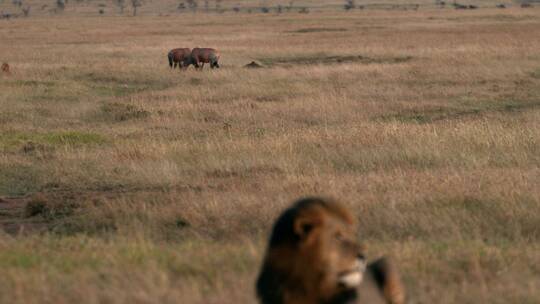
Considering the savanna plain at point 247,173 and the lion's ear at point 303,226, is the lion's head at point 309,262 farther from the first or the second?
the savanna plain at point 247,173

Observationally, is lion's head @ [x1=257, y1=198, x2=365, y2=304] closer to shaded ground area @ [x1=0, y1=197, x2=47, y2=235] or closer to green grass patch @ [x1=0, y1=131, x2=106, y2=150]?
shaded ground area @ [x1=0, y1=197, x2=47, y2=235]

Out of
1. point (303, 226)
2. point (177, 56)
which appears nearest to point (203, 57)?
point (177, 56)

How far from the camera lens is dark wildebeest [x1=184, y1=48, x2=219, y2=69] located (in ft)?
97.1

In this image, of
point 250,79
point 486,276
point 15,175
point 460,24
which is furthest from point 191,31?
point 486,276

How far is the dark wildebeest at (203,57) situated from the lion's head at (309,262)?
25728 mm

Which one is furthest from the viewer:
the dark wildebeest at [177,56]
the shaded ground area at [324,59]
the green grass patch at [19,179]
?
the dark wildebeest at [177,56]

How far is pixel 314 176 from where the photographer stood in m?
9.77

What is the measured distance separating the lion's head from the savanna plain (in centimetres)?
132

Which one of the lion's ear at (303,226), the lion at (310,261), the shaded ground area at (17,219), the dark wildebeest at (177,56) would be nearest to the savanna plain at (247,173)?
the shaded ground area at (17,219)

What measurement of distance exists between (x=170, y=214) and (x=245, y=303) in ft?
10.8

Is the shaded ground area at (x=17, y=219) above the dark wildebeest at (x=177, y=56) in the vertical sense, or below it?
above

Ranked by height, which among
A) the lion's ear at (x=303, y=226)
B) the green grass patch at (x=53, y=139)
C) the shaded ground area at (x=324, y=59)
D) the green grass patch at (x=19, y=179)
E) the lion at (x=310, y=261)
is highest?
the lion's ear at (x=303, y=226)

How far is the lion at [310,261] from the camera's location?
12.2ft

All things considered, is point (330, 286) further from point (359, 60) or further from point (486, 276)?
point (359, 60)
